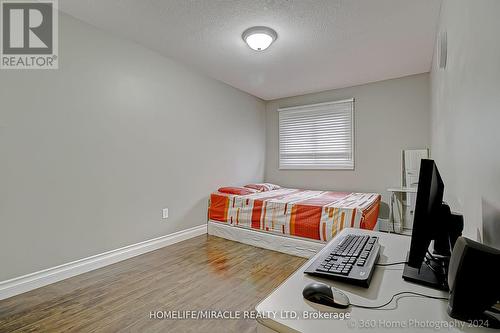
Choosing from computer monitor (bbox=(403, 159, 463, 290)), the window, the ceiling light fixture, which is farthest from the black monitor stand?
the window

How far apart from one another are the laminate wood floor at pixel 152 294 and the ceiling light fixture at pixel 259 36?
2.35m

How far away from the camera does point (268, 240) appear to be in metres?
3.04

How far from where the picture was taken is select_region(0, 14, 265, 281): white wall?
205 centimetres

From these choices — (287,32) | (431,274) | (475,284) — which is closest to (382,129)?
(287,32)

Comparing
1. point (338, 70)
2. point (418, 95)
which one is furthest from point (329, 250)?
point (418, 95)

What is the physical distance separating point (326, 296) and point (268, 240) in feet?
7.95

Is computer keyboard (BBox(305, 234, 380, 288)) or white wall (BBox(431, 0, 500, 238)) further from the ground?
white wall (BBox(431, 0, 500, 238))

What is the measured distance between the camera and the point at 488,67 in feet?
3.08

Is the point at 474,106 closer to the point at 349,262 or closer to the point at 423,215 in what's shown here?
the point at 423,215

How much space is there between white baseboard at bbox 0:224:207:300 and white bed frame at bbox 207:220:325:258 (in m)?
0.51

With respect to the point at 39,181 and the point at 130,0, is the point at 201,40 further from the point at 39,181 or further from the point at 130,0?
the point at 39,181

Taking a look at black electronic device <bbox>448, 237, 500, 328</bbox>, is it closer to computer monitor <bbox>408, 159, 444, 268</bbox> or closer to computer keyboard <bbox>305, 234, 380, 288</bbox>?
computer monitor <bbox>408, 159, 444, 268</bbox>

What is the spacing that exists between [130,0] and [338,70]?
9.09ft

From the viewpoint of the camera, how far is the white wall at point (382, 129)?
3727mm
